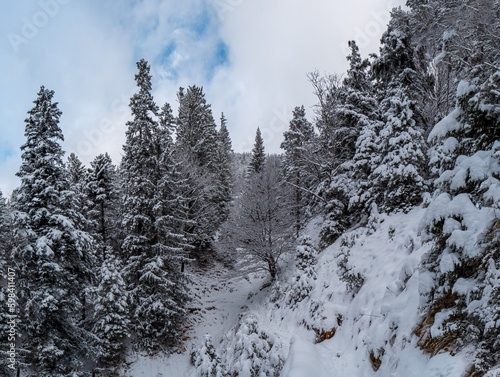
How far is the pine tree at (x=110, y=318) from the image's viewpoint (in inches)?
596

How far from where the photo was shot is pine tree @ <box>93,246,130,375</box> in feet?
49.6

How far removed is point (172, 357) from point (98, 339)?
5.15 metres

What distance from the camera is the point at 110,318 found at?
1529 cm

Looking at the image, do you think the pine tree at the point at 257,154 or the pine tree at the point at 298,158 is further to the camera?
the pine tree at the point at 257,154

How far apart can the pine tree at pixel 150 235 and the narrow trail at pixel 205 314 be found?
0.98m

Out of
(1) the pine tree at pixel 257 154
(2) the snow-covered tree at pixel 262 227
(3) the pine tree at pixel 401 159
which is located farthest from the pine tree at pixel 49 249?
(1) the pine tree at pixel 257 154

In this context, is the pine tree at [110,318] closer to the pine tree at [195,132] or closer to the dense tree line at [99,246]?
the dense tree line at [99,246]

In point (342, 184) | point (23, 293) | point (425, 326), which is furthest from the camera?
point (342, 184)

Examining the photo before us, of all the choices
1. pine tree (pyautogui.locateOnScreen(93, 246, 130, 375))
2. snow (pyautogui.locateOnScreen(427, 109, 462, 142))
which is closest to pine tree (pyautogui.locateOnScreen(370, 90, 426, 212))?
snow (pyautogui.locateOnScreen(427, 109, 462, 142))

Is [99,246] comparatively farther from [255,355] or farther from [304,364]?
[304,364]

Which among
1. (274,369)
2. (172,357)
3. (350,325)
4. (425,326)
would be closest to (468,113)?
(425,326)

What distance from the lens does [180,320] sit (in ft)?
61.8

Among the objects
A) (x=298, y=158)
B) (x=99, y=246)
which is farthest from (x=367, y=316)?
(x=99, y=246)

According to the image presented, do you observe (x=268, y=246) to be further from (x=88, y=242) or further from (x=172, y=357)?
(x=88, y=242)
